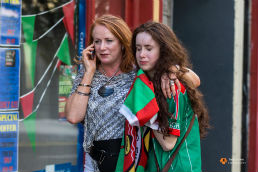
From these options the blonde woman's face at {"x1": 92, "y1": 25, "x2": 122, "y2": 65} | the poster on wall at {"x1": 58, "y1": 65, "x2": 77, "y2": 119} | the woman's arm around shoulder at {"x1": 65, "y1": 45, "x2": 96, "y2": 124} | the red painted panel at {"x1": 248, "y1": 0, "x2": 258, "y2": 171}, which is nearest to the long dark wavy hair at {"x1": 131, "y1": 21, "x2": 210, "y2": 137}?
the blonde woman's face at {"x1": 92, "y1": 25, "x2": 122, "y2": 65}

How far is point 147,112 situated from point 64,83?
6.65 ft

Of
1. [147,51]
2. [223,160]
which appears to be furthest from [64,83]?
[223,160]

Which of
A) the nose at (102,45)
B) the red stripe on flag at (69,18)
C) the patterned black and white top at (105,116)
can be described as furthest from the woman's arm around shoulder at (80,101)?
the red stripe on flag at (69,18)

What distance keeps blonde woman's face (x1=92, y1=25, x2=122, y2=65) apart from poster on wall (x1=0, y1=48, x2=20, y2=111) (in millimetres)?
1269

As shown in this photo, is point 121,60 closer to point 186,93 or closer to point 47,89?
point 186,93

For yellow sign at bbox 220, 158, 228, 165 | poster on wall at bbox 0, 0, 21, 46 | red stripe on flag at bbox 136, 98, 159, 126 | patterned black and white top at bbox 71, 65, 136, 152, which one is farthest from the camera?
yellow sign at bbox 220, 158, 228, 165

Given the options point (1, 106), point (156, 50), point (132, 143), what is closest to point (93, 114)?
point (132, 143)

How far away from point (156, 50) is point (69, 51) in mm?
1897

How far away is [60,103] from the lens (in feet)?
11.9

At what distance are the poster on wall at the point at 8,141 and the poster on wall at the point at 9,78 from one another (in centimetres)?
10

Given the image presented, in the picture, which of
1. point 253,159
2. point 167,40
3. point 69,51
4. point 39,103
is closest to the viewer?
point 167,40

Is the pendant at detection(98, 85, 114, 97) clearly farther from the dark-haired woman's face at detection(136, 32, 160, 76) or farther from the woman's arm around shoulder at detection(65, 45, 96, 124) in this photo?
the dark-haired woman's face at detection(136, 32, 160, 76)

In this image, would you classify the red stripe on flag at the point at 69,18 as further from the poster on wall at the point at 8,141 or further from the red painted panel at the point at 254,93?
the red painted panel at the point at 254,93

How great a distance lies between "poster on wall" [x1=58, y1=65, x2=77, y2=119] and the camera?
11.9 feet
